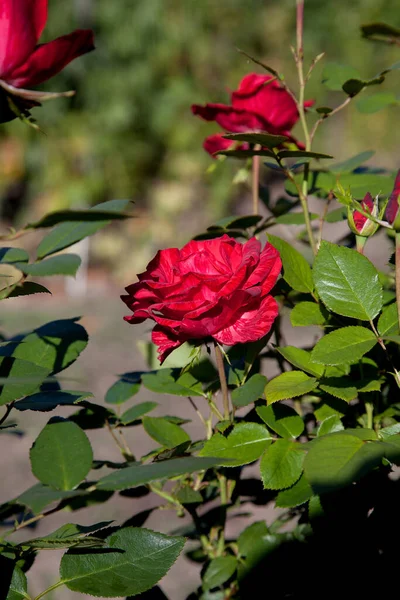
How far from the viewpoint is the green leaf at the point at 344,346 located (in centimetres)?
47

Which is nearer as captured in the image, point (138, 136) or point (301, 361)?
point (301, 361)

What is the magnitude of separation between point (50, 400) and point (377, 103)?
18.6 inches

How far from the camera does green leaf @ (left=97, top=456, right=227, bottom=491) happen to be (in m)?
0.37

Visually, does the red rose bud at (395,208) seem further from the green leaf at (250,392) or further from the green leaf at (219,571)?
the green leaf at (219,571)

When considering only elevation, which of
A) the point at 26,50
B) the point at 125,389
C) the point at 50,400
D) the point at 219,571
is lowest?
the point at 219,571

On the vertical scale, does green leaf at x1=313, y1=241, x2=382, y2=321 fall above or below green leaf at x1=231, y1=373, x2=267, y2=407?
above

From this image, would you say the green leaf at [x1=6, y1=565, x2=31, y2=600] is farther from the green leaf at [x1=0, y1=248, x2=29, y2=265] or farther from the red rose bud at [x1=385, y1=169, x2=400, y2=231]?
the red rose bud at [x1=385, y1=169, x2=400, y2=231]

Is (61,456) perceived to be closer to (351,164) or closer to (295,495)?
(295,495)

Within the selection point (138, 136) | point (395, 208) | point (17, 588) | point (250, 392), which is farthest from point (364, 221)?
point (138, 136)

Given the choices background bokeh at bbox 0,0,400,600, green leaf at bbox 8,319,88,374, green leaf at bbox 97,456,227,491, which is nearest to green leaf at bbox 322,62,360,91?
green leaf at bbox 8,319,88,374

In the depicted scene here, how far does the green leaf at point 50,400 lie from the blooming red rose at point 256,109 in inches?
14.0

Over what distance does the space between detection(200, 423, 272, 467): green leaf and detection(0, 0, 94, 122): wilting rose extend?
0.91 feet

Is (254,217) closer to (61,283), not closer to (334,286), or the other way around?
(334,286)

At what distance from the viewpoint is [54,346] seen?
0.57 metres
